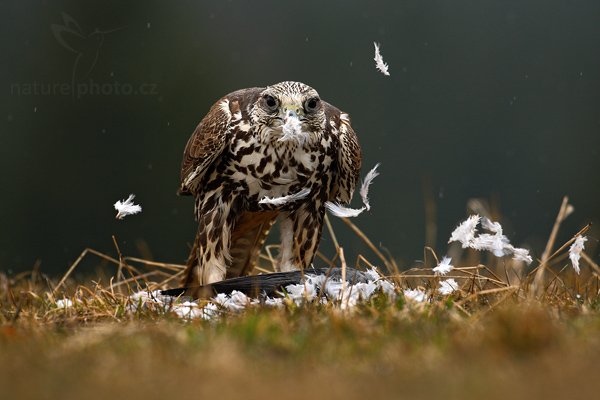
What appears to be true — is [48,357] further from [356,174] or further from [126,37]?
[126,37]

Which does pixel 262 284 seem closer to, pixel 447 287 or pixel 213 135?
pixel 447 287

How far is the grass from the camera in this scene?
6.84ft

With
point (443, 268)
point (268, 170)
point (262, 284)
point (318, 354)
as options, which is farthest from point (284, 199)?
point (318, 354)

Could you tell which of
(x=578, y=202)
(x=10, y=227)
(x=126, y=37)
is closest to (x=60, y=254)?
(x=10, y=227)

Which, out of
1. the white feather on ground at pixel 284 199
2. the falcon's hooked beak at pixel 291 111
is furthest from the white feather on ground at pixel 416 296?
the falcon's hooked beak at pixel 291 111

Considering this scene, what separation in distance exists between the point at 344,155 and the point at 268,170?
394 millimetres

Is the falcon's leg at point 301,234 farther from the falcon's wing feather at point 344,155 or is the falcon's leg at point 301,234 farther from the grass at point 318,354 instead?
the grass at point 318,354

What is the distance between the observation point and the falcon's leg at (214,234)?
174 inches

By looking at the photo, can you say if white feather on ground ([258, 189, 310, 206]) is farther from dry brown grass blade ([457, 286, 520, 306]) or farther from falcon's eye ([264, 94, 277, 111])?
dry brown grass blade ([457, 286, 520, 306])

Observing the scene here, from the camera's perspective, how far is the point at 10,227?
13.5 metres

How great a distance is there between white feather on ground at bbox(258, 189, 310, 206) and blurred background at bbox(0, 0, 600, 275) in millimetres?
6036

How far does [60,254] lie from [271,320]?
1085cm

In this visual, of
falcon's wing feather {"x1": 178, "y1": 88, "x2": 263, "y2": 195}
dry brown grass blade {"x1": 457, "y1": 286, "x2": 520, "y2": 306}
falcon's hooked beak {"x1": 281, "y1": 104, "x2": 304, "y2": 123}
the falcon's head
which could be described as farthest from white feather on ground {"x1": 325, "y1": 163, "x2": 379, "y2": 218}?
dry brown grass blade {"x1": 457, "y1": 286, "x2": 520, "y2": 306}

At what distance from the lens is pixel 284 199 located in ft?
13.8
